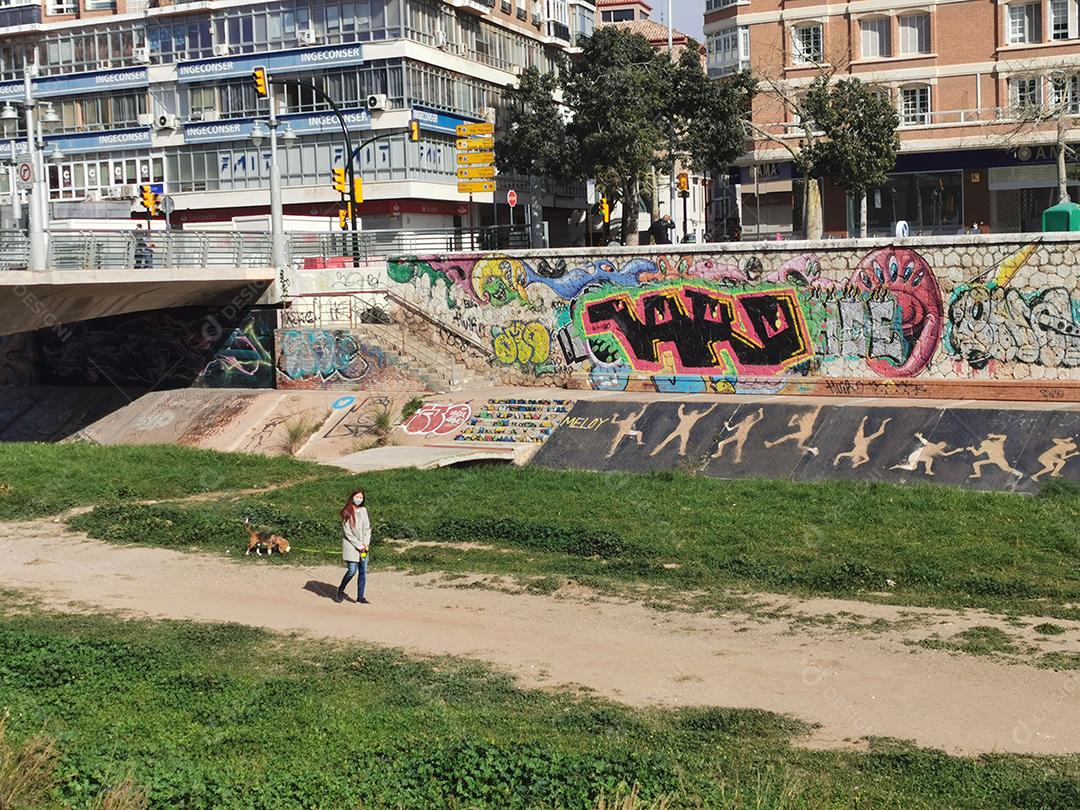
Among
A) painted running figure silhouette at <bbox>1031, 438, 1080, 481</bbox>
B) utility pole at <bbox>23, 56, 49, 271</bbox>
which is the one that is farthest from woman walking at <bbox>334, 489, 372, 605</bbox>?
utility pole at <bbox>23, 56, 49, 271</bbox>

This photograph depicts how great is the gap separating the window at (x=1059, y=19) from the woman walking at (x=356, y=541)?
134ft

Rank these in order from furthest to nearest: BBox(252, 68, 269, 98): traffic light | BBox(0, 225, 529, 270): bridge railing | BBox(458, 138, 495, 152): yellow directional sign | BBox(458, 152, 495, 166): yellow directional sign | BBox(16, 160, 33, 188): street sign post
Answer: BBox(458, 152, 495, 166): yellow directional sign < BBox(458, 138, 495, 152): yellow directional sign < BBox(252, 68, 269, 98): traffic light < BBox(0, 225, 529, 270): bridge railing < BBox(16, 160, 33, 188): street sign post

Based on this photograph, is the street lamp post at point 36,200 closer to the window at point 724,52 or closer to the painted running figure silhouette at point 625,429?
the painted running figure silhouette at point 625,429

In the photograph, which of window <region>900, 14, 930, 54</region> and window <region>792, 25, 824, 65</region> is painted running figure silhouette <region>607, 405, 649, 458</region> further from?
window <region>900, 14, 930, 54</region>

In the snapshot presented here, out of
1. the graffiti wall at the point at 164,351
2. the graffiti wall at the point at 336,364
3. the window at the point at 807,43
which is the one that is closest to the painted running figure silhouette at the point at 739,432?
the graffiti wall at the point at 336,364

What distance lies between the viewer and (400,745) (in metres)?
13.3

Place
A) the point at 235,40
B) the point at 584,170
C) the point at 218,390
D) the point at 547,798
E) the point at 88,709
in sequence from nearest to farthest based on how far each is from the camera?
the point at 547,798
the point at 88,709
the point at 218,390
the point at 584,170
the point at 235,40

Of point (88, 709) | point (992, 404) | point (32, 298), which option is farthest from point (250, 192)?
point (88, 709)

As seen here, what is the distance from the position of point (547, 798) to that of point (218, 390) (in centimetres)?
3153

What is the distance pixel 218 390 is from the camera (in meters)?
41.4

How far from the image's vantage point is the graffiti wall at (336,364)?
38656 millimetres

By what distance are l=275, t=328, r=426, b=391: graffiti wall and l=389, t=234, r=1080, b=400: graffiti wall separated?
2.69 metres

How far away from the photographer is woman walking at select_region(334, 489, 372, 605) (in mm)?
20422

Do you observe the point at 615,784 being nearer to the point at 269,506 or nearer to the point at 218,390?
the point at 269,506
